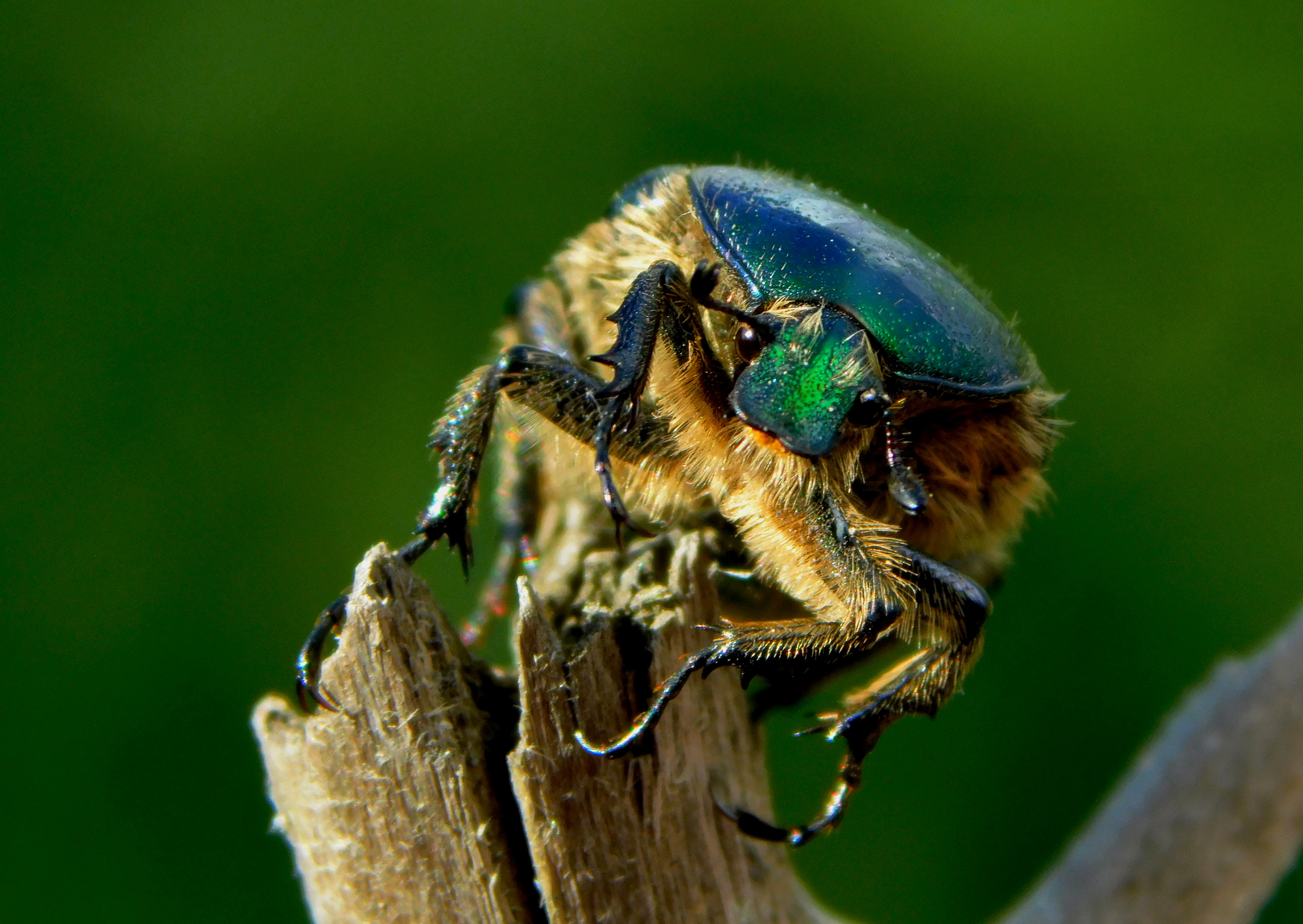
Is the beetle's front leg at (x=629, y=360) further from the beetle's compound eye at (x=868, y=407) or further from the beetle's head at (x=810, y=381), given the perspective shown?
the beetle's compound eye at (x=868, y=407)

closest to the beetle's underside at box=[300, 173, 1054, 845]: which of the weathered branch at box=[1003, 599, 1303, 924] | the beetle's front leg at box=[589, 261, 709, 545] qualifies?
the beetle's front leg at box=[589, 261, 709, 545]

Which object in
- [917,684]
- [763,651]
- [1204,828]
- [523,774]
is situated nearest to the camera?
[523,774]

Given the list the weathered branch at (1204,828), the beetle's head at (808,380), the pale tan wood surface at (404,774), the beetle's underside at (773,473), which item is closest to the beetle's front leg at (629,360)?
the beetle's underside at (773,473)

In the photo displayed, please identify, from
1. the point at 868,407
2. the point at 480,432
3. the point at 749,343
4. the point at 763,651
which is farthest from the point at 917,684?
the point at 480,432

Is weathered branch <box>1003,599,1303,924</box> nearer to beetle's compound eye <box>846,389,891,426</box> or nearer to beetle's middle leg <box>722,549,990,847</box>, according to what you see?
beetle's middle leg <box>722,549,990,847</box>

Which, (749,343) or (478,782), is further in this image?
(749,343)

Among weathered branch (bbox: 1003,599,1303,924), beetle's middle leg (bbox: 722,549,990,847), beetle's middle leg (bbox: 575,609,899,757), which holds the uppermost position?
beetle's middle leg (bbox: 575,609,899,757)

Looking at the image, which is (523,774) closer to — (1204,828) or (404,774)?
→ (404,774)

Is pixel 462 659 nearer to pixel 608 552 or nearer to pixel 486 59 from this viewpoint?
pixel 608 552
